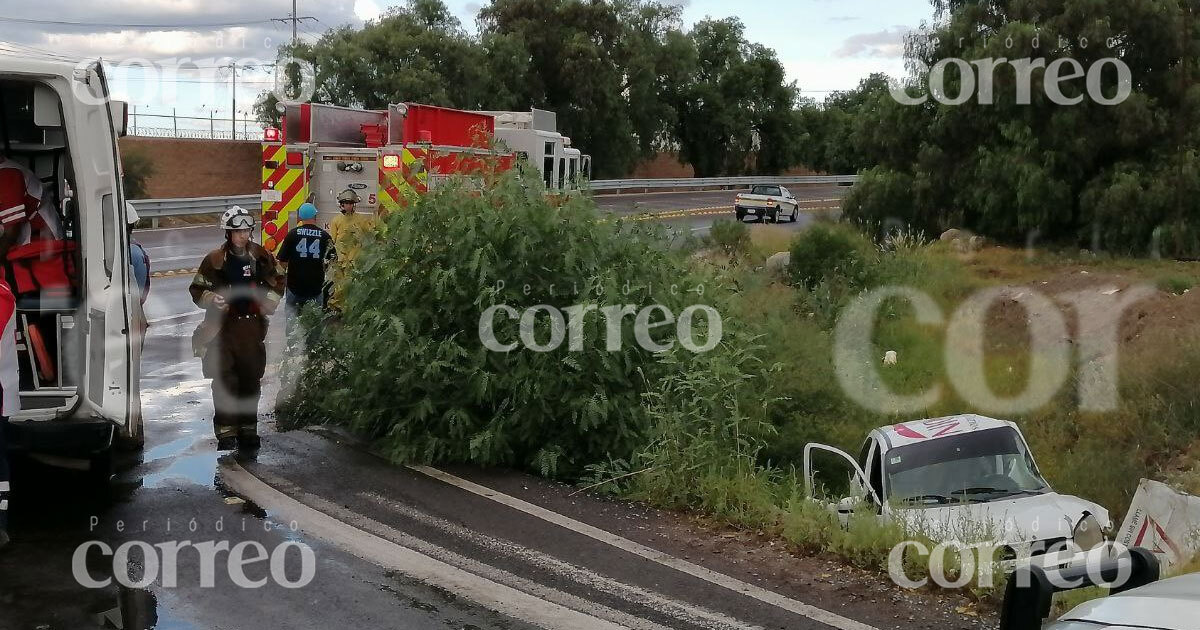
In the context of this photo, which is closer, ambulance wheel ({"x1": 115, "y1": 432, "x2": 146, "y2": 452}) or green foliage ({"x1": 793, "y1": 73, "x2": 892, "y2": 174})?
ambulance wheel ({"x1": 115, "y1": 432, "x2": 146, "y2": 452})

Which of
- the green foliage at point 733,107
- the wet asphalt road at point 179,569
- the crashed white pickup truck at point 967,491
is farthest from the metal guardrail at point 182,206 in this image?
the green foliage at point 733,107

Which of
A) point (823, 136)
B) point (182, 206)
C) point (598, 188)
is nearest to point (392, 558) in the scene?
point (182, 206)

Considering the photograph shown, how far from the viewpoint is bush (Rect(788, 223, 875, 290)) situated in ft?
58.5

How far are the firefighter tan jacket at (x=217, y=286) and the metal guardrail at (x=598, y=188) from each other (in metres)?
2.65

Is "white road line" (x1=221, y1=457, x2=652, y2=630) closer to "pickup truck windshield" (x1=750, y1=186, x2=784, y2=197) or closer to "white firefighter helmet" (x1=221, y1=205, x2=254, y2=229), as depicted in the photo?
"white firefighter helmet" (x1=221, y1=205, x2=254, y2=229)

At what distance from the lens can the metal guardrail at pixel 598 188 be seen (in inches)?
1164

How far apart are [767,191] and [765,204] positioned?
2.87 ft

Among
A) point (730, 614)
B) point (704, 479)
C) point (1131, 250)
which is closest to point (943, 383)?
point (704, 479)

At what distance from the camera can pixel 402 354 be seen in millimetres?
7891

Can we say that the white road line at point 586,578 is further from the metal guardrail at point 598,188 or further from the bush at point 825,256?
the bush at point 825,256

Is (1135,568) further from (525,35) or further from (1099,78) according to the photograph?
(525,35)

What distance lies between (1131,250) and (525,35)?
36.4 metres

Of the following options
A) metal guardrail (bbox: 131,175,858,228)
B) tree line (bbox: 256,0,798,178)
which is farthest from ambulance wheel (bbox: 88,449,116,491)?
tree line (bbox: 256,0,798,178)

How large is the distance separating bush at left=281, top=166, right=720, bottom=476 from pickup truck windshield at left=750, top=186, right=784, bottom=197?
100 feet
